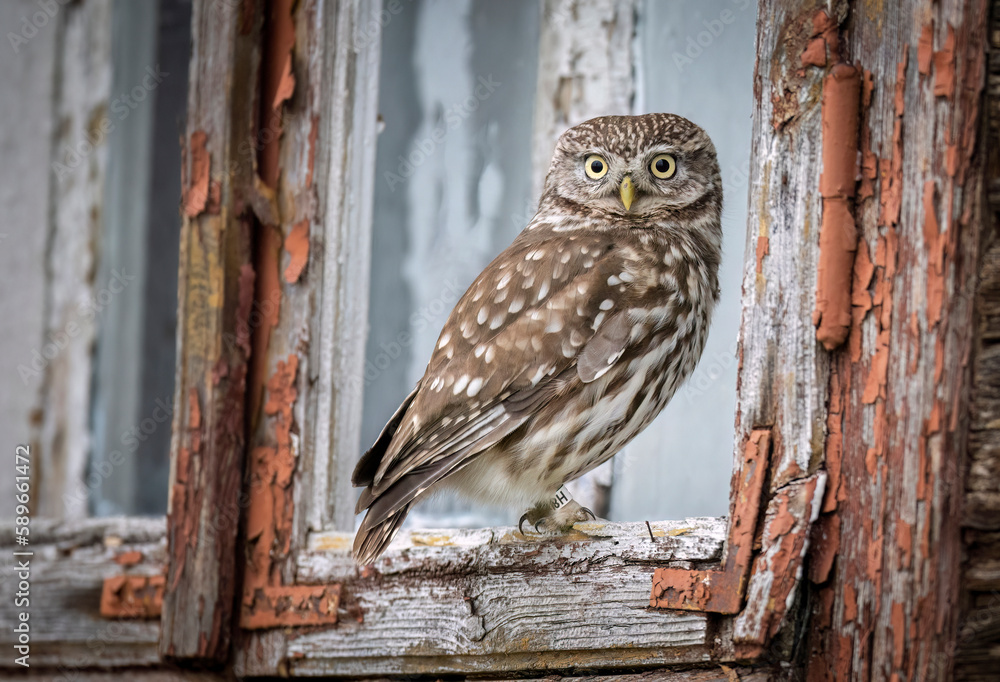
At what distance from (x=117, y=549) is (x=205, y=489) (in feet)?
1.66

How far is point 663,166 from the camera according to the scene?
231cm

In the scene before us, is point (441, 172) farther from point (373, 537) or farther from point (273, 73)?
point (373, 537)

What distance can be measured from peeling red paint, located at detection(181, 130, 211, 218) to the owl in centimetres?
85

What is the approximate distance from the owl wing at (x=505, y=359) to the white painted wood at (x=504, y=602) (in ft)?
1.03

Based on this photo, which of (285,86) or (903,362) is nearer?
(903,362)

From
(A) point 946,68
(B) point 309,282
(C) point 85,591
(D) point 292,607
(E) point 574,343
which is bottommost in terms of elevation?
(C) point 85,591

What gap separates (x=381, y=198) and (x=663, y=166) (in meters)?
1.18

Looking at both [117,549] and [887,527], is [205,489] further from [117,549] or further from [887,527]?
[887,527]

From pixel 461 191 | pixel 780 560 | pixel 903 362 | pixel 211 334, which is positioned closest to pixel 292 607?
pixel 211 334

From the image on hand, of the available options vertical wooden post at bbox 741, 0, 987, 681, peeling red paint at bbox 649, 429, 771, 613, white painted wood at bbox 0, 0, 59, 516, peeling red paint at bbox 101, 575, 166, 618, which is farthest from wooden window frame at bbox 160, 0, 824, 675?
white painted wood at bbox 0, 0, 59, 516

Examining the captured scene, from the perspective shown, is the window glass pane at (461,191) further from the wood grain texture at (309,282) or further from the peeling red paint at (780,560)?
the peeling red paint at (780,560)

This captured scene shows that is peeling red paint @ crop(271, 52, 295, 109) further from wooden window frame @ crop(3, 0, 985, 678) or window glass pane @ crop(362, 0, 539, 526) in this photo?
window glass pane @ crop(362, 0, 539, 526)

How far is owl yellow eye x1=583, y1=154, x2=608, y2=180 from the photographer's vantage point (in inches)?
92.5

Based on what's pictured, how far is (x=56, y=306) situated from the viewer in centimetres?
359
